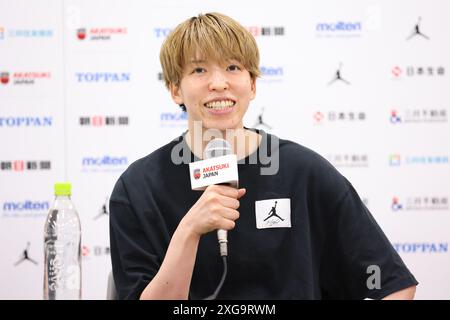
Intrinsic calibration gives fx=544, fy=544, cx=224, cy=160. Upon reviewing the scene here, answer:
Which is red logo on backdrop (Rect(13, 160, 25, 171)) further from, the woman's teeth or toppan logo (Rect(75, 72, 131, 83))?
the woman's teeth

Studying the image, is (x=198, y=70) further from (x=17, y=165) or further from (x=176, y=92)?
(x=17, y=165)

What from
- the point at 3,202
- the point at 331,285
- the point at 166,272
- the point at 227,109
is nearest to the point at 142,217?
the point at 166,272

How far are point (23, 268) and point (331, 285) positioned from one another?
2.49 metres

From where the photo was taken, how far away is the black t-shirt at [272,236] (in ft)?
5.17

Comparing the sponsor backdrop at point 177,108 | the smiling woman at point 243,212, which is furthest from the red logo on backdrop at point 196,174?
the sponsor backdrop at point 177,108

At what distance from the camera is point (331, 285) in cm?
169

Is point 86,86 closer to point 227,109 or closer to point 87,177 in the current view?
point 87,177

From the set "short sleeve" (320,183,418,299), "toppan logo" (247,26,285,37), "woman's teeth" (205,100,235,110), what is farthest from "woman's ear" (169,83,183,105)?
"toppan logo" (247,26,285,37)

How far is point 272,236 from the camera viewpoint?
5.29 feet

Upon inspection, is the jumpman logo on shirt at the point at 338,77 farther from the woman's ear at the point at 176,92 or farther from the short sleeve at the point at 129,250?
the short sleeve at the point at 129,250

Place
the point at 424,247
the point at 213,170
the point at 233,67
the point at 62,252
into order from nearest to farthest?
the point at 213,170, the point at 62,252, the point at 233,67, the point at 424,247

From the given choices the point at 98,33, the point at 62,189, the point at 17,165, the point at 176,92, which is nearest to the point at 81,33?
the point at 98,33

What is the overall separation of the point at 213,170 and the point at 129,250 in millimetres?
405

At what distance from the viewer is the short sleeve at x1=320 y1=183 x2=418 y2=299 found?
1.55m
